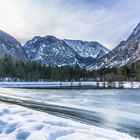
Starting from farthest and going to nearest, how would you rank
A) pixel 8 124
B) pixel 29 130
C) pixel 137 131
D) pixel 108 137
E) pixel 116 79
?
pixel 116 79
pixel 137 131
pixel 8 124
pixel 29 130
pixel 108 137

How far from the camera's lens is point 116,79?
18512 centimetres

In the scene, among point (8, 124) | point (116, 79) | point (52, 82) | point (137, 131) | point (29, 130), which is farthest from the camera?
point (52, 82)

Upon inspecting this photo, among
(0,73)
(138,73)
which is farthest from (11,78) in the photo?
(138,73)

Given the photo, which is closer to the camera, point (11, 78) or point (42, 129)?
point (42, 129)

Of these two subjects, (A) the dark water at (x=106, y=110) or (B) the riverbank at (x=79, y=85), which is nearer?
(A) the dark water at (x=106, y=110)

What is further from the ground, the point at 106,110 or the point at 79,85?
the point at 79,85

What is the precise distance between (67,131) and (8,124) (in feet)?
13.2

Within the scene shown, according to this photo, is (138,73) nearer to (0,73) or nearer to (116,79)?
(116,79)

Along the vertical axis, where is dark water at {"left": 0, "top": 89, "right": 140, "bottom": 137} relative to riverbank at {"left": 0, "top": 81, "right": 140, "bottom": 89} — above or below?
below

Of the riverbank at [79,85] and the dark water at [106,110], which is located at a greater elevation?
the riverbank at [79,85]

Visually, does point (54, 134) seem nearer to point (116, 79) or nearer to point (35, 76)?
point (116, 79)

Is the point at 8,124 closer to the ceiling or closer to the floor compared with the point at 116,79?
closer to the floor

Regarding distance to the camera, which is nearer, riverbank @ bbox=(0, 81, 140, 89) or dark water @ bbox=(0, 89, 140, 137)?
dark water @ bbox=(0, 89, 140, 137)

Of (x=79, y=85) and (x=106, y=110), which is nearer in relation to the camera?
(x=106, y=110)
